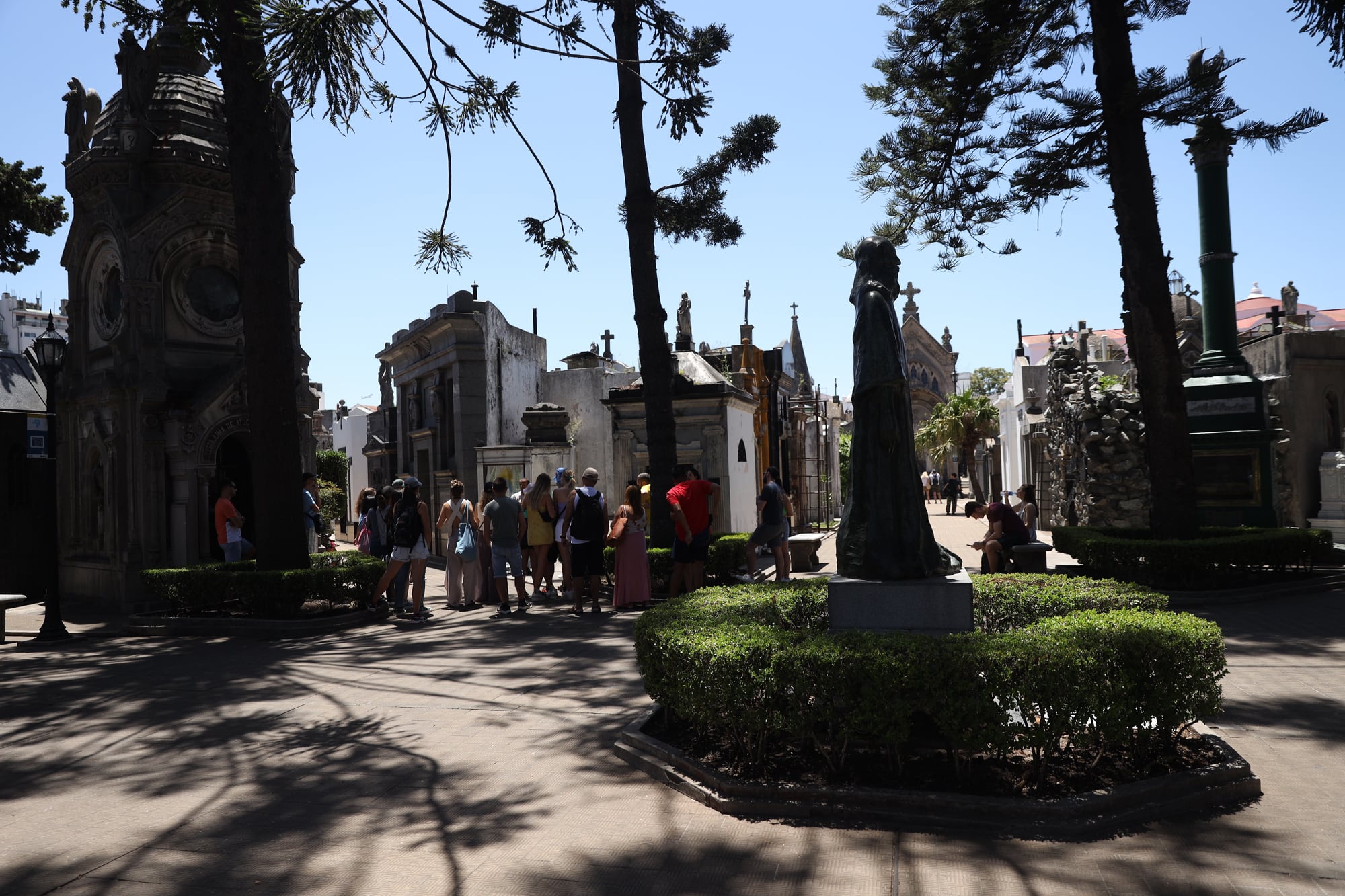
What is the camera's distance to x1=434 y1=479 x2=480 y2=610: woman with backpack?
1215 centimetres

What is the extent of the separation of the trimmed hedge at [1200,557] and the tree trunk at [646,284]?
564cm

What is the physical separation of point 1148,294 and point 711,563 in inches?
268

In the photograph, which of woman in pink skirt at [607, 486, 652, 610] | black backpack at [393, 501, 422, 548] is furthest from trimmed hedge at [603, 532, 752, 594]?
black backpack at [393, 501, 422, 548]

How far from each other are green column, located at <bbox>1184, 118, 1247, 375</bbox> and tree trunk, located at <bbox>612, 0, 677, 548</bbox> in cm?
1045

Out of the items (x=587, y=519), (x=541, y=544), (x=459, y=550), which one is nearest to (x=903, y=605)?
(x=587, y=519)

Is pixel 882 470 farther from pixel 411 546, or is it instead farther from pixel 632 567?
pixel 411 546

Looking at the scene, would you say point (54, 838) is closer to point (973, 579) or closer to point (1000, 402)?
point (973, 579)

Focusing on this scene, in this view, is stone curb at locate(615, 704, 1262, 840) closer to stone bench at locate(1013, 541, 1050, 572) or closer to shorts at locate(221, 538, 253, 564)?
stone bench at locate(1013, 541, 1050, 572)

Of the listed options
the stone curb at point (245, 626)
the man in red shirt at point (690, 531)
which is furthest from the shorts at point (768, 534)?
the stone curb at point (245, 626)

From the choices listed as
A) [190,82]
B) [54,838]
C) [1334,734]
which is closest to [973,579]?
[1334,734]

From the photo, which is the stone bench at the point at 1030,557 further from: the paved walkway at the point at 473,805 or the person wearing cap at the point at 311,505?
Answer: the person wearing cap at the point at 311,505

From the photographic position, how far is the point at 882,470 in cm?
612

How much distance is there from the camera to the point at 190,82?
1608 centimetres

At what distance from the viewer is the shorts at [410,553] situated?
38.2 feet
